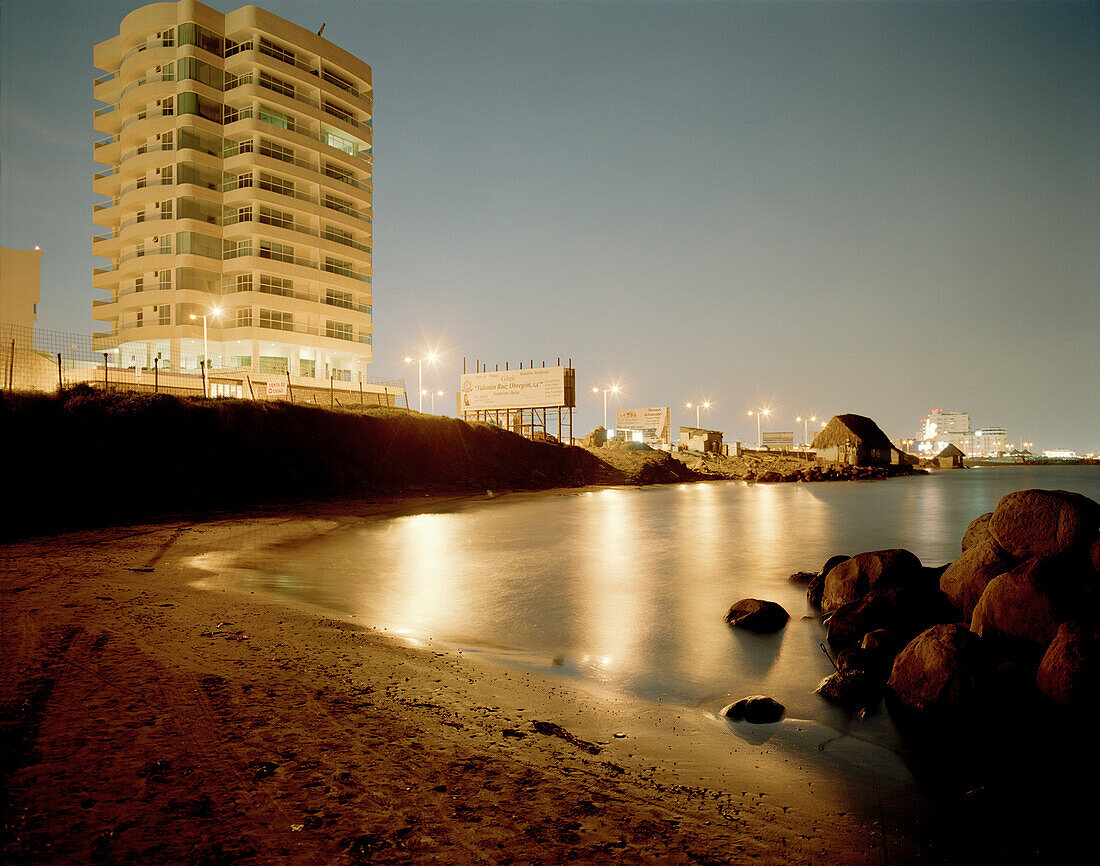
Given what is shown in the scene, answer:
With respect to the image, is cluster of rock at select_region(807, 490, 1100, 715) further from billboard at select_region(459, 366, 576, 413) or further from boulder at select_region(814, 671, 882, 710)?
billboard at select_region(459, 366, 576, 413)

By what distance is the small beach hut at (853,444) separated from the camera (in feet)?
331

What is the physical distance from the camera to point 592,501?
42125mm

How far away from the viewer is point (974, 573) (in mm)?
9820

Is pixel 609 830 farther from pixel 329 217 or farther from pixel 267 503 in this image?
pixel 329 217

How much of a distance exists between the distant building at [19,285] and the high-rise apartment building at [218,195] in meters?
9.19

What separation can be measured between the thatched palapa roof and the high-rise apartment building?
258 feet

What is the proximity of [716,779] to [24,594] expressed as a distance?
11.1 metres

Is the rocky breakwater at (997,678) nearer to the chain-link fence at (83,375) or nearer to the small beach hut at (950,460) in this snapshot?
the chain-link fence at (83,375)

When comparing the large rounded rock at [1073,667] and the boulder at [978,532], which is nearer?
the large rounded rock at [1073,667]

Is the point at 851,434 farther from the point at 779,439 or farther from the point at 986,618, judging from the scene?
the point at 986,618


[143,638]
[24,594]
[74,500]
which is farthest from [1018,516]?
[74,500]

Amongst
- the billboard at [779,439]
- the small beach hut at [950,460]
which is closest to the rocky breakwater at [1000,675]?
the small beach hut at [950,460]

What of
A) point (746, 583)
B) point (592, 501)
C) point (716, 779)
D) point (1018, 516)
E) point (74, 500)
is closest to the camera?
point (716, 779)

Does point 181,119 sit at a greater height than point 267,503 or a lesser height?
greater
